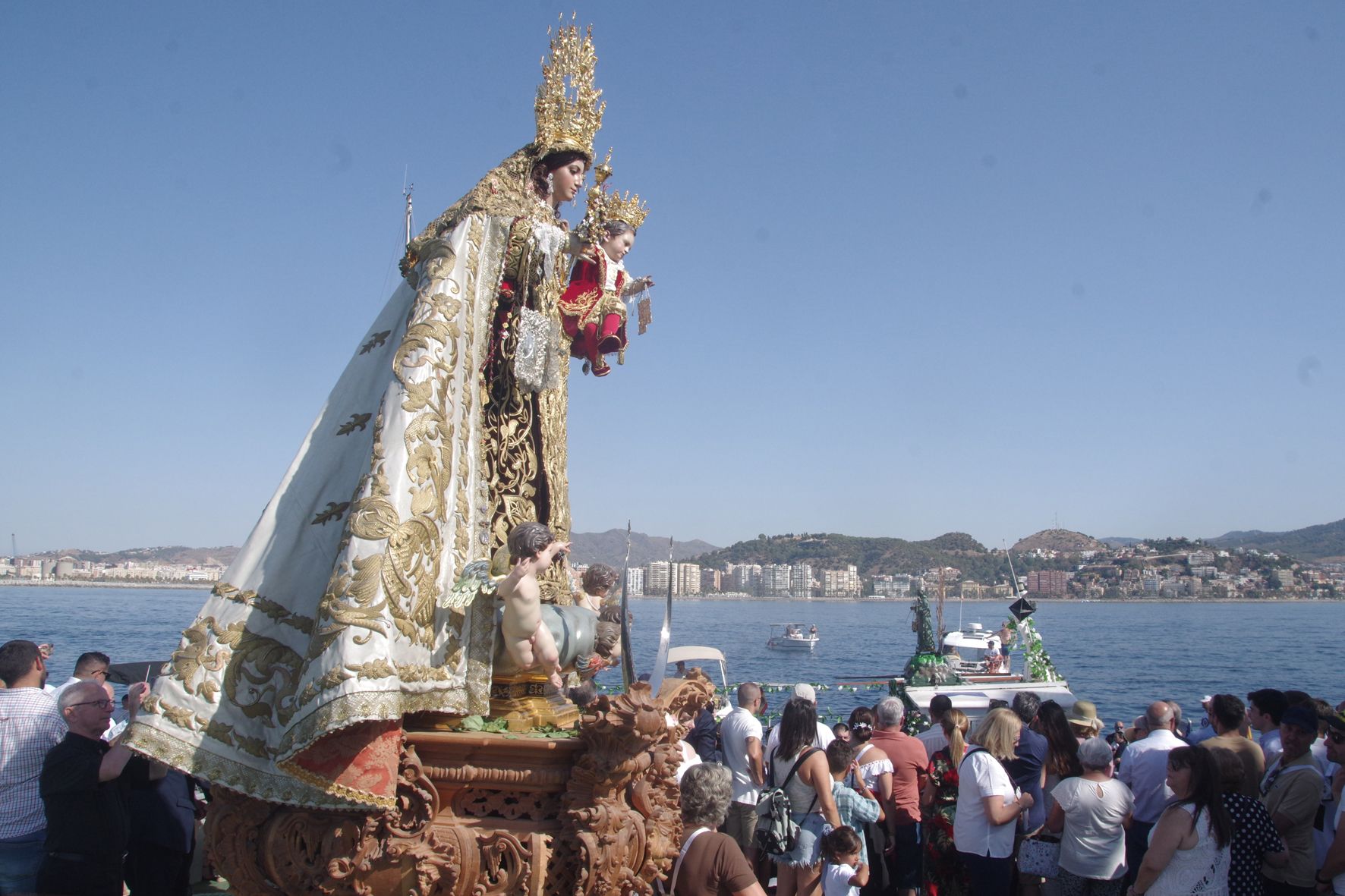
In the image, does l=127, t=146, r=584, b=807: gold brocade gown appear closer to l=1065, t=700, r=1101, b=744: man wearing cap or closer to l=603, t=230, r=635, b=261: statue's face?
l=603, t=230, r=635, b=261: statue's face

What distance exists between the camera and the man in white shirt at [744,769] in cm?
730

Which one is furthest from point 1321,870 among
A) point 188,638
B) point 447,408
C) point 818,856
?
point 188,638

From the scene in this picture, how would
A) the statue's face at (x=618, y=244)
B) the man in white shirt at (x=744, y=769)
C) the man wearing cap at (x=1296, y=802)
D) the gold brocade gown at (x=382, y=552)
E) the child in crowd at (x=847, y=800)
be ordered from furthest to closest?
the man in white shirt at (x=744, y=769), the child in crowd at (x=847, y=800), the man wearing cap at (x=1296, y=802), the statue's face at (x=618, y=244), the gold brocade gown at (x=382, y=552)

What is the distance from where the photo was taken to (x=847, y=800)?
6.12 metres

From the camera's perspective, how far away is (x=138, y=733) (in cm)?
374

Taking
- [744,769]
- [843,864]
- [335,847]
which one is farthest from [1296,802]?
[335,847]

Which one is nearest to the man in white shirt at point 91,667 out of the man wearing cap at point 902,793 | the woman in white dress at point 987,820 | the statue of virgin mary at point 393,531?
the statue of virgin mary at point 393,531

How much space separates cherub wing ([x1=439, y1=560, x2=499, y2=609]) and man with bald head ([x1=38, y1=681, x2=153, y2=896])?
1.88 m

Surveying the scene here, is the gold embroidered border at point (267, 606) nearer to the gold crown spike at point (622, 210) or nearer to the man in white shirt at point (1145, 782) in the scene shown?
the gold crown spike at point (622, 210)

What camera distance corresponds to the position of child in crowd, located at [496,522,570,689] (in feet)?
13.1

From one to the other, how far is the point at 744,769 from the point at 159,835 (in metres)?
4.08

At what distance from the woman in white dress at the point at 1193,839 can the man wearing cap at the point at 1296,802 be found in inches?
29.1

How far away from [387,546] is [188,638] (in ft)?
3.44

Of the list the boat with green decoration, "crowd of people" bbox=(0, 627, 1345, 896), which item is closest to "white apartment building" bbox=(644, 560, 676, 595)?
"crowd of people" bbox=(0, 627, 1345, 896)
